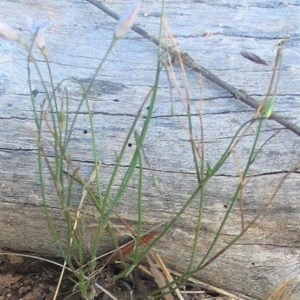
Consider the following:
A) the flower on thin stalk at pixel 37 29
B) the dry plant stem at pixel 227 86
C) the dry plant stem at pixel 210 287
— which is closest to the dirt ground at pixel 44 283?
the dry plant stem at pixel 210 287

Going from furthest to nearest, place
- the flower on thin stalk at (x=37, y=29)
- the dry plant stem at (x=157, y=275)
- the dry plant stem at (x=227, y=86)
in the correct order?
the dry plant stem at (x=157, y=275) → the dry plant stem at (x=227, y=86) → the flower on thin stalk at (x=37, y=29)

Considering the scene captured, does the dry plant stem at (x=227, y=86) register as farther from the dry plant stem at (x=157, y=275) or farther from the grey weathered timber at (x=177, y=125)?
the dry plant stem at (x=157, y=275)

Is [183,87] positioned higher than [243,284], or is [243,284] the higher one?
[183,87]

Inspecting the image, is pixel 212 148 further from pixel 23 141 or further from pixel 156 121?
pixel 23 141

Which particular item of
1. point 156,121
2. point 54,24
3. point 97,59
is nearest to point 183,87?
point 156,121

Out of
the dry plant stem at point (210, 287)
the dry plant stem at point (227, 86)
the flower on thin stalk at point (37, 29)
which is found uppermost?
the dry plant stem at point (227, 86)
